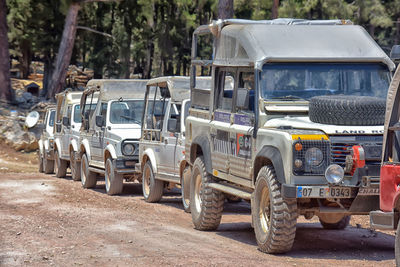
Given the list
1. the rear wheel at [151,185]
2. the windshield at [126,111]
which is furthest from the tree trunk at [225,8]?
the rear wheel at [151,185]

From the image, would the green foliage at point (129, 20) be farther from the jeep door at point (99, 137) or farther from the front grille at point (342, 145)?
the front grille at point (342, 145)

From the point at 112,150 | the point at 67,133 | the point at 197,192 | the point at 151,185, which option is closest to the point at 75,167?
the point at 67,133

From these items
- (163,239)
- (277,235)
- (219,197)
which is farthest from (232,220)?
(277,235)

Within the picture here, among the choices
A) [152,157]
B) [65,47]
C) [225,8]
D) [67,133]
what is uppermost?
[225,8]

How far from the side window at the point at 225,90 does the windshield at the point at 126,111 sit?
6.95 meters

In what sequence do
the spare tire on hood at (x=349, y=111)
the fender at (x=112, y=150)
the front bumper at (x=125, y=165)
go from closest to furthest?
the spare tire on hood at (x=349, y=111) → the front bumper at (x=125, y=165) → the fender at (x=112, y=150)

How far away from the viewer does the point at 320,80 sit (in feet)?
35.9

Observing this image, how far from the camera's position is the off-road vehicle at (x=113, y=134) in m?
18.2

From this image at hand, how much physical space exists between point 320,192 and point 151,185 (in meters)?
7.46

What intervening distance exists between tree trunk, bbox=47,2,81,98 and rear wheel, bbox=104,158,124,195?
2114 centimetres

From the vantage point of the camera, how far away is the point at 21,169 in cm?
2905

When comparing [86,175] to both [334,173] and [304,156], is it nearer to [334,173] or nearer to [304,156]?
[304,156]

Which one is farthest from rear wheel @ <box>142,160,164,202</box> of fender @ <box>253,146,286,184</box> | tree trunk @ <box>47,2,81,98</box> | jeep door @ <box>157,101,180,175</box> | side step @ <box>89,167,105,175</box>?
tree trunk @ <box>47,2,81,98</box>

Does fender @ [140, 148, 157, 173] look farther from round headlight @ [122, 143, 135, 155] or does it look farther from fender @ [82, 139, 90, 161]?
fender @ [82, 139, 90, 161]
